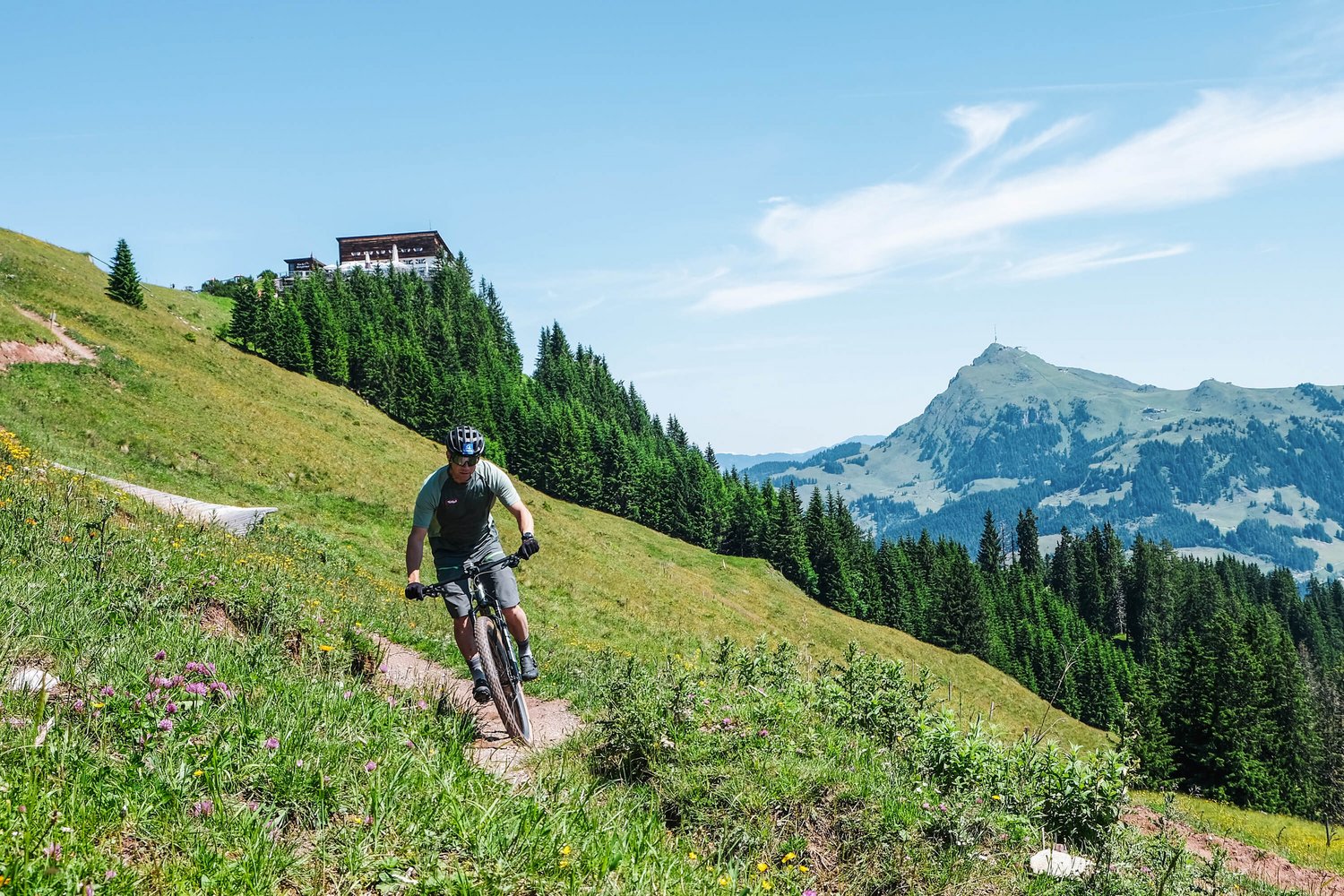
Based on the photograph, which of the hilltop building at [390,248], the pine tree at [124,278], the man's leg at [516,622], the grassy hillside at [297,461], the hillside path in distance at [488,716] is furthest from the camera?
the hilltop building at [390,248]

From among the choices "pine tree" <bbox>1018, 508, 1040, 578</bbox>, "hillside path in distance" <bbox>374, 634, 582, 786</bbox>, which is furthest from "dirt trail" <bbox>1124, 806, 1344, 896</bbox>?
"pine tree" <bbox>1018, 508, 1040, 578</bbox>

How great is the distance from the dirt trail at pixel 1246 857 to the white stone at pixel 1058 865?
4.66m

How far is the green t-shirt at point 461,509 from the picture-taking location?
23.5ft

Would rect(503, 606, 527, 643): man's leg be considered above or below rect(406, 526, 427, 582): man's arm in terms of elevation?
below

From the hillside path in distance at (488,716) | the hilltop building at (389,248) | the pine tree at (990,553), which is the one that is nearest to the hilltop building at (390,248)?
the hilltop building at (389,248)

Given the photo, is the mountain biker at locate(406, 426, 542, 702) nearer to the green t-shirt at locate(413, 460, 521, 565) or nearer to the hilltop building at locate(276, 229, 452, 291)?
the green t-shirt at locate(413, 460, 521, 565)

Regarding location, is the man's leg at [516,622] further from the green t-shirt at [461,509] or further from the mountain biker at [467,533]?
the green t-shirt at [461,509]

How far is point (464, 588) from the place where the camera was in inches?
283

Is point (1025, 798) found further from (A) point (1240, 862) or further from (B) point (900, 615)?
(B) point (900, 615)


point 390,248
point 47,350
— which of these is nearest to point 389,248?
point 390,248

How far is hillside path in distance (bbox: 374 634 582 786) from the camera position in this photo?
5.88 meters

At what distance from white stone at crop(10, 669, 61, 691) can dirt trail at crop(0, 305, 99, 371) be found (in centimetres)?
3055

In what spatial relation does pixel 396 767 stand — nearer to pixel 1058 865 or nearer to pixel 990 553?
pixel 1058 865

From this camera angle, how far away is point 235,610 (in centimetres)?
814
